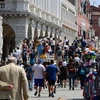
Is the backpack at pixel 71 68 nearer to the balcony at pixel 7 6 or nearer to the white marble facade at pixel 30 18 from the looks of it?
the white marble facade at pixel 30 18

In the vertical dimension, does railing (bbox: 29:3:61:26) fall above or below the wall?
below

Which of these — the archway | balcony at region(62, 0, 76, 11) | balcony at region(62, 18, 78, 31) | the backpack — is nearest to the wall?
balcony at region(62, 0, 76, 11)

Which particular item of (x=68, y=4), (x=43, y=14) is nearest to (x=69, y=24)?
(x=68, y=4)

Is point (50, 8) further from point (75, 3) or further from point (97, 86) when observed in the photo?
point (97, 86)

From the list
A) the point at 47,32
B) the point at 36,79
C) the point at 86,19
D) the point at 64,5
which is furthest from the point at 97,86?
the point at 86,19

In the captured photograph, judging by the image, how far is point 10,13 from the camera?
1839 inches

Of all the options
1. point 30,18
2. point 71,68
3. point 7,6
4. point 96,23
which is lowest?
point 71,68

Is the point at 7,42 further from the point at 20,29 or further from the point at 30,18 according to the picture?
the point at 20,29

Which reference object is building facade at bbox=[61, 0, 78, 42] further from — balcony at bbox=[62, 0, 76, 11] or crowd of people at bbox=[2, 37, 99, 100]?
crowd of people at bbox=[2, 37, 99, 100]

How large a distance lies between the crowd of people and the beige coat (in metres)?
7.74

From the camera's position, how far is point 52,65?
21.7 metres

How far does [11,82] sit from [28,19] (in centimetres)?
3668

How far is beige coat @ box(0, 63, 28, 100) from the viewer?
11.2 m

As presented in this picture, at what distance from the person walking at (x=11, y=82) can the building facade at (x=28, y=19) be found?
35.4 meters
